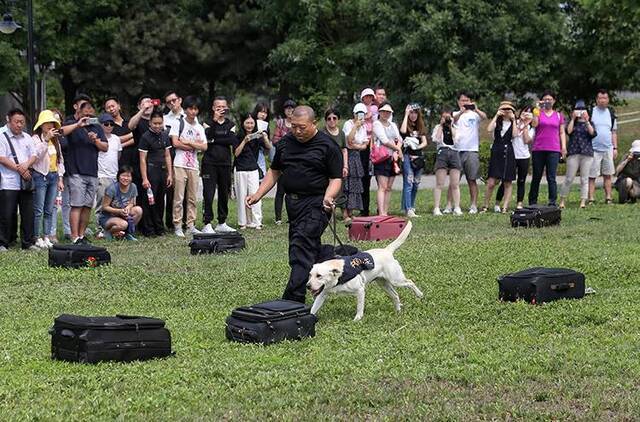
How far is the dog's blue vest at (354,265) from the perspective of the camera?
8773 millimetres

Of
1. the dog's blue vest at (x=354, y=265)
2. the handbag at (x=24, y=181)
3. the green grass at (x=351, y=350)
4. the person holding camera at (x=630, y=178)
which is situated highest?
the handbag at (x=24, y=181)

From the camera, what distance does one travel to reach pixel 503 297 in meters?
9.57

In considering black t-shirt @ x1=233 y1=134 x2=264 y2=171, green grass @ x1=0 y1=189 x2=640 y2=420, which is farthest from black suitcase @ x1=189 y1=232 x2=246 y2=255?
black t-shirt @ x1=233 y1=134 x2=264 y2=171

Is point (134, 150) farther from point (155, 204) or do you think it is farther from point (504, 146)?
point (504, 146)

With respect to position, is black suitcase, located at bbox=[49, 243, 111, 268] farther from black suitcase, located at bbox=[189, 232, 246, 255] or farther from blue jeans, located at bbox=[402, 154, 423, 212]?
blue jeans, located at bbox=[402, 154, 423, 212]

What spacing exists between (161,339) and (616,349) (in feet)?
10.7

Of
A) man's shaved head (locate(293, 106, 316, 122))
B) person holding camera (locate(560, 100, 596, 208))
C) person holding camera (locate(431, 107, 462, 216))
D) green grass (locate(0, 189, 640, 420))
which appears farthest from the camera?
person holding camera (locate(560, 100, 596, 208))

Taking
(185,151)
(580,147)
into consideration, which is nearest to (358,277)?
(185,151)

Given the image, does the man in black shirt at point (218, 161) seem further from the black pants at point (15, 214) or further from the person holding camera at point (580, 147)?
the person holding camera at point (580, 147)

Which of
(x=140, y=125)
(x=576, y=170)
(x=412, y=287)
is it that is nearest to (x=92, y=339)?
(x=412, y=287)

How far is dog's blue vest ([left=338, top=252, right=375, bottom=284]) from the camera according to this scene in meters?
8.77

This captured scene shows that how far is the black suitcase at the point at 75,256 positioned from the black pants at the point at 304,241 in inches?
153

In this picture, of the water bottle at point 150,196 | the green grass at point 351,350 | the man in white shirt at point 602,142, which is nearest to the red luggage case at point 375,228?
the green grass at point 351,350

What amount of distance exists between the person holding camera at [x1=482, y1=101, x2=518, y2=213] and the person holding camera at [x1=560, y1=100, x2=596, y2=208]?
1319 millimetres
